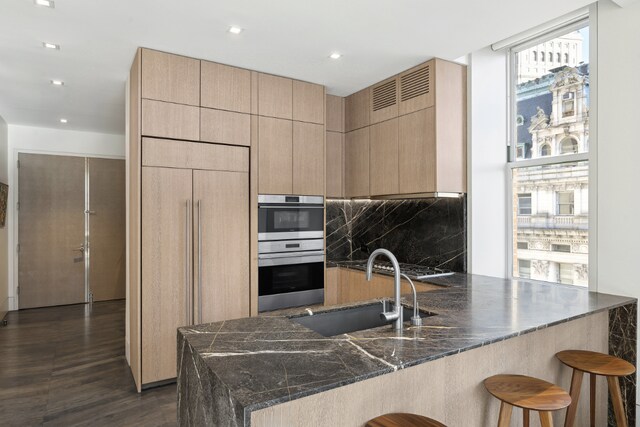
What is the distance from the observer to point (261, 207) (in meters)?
3.63

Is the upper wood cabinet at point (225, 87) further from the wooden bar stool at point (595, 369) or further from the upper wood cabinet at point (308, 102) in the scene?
the wooden bar stool at point (595, 369)

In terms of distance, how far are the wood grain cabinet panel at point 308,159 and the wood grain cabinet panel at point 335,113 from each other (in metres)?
0.41

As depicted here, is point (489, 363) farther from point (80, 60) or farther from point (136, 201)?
point (80, 60)

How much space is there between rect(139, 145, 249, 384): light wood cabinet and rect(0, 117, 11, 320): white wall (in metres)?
3.43

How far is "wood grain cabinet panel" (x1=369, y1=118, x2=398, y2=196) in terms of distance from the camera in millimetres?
3789

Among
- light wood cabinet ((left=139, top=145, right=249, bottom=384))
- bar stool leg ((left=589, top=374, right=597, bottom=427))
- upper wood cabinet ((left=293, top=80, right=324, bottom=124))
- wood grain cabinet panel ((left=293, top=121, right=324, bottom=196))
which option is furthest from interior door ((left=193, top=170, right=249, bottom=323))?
bar stool leg ((left=589, top=374, right=597, bottom=427))

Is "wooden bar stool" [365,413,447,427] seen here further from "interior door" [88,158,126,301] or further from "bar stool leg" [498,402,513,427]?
"interior door" [88,158,126,301]

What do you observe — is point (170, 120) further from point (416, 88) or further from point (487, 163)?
point (487, 163)

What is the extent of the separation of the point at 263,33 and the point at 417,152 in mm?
1645

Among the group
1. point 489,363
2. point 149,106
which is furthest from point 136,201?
point 489,363

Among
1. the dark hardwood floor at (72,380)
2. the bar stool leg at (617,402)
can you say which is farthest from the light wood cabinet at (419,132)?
the dark hardwood floor at (72,380)

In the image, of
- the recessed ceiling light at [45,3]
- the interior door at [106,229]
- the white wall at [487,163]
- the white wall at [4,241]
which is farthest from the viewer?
the interior door at [106,229]

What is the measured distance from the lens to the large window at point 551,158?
3.06 meters

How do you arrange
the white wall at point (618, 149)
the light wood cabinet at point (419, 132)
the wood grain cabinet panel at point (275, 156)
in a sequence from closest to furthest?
the white wall at point (618, 149) → the light wood cabinet at point (419, 132) → the wood grain cabinet panel at point (275, 156)
